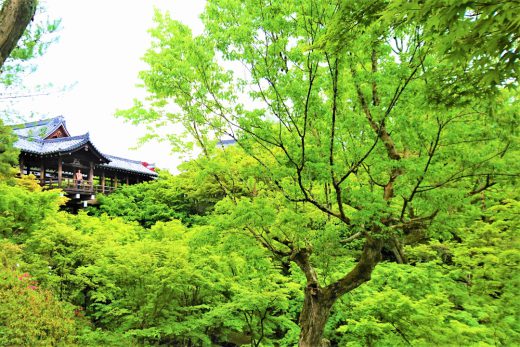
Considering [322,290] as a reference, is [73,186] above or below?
above

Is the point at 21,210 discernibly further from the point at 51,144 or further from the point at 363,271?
the point at 51,144

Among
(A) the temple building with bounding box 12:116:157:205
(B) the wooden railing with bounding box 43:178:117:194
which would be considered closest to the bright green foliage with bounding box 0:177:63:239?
(A) the temple building with bounding box 12:116:157:205

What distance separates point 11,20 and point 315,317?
251 inches

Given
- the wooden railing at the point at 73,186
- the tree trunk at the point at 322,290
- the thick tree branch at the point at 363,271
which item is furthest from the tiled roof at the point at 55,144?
the thick tree branch at the point at 363,271

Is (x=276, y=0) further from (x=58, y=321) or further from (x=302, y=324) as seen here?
(x=58, y=321)

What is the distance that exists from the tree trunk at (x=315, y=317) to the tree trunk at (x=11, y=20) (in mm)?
5908

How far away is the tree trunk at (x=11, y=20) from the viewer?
4.50 m

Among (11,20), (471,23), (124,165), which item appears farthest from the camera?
(124,165)

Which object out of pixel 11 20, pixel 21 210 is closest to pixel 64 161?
pixel 21 210

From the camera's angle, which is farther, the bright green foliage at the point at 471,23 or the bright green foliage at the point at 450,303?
the bright green foliage at the point at 450,303

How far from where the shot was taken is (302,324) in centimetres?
593

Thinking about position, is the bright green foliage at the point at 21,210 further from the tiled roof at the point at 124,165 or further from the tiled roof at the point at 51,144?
the tiled roof at the point at 124,165

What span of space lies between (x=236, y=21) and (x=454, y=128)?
320 cm

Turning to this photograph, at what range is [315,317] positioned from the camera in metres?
5.77
